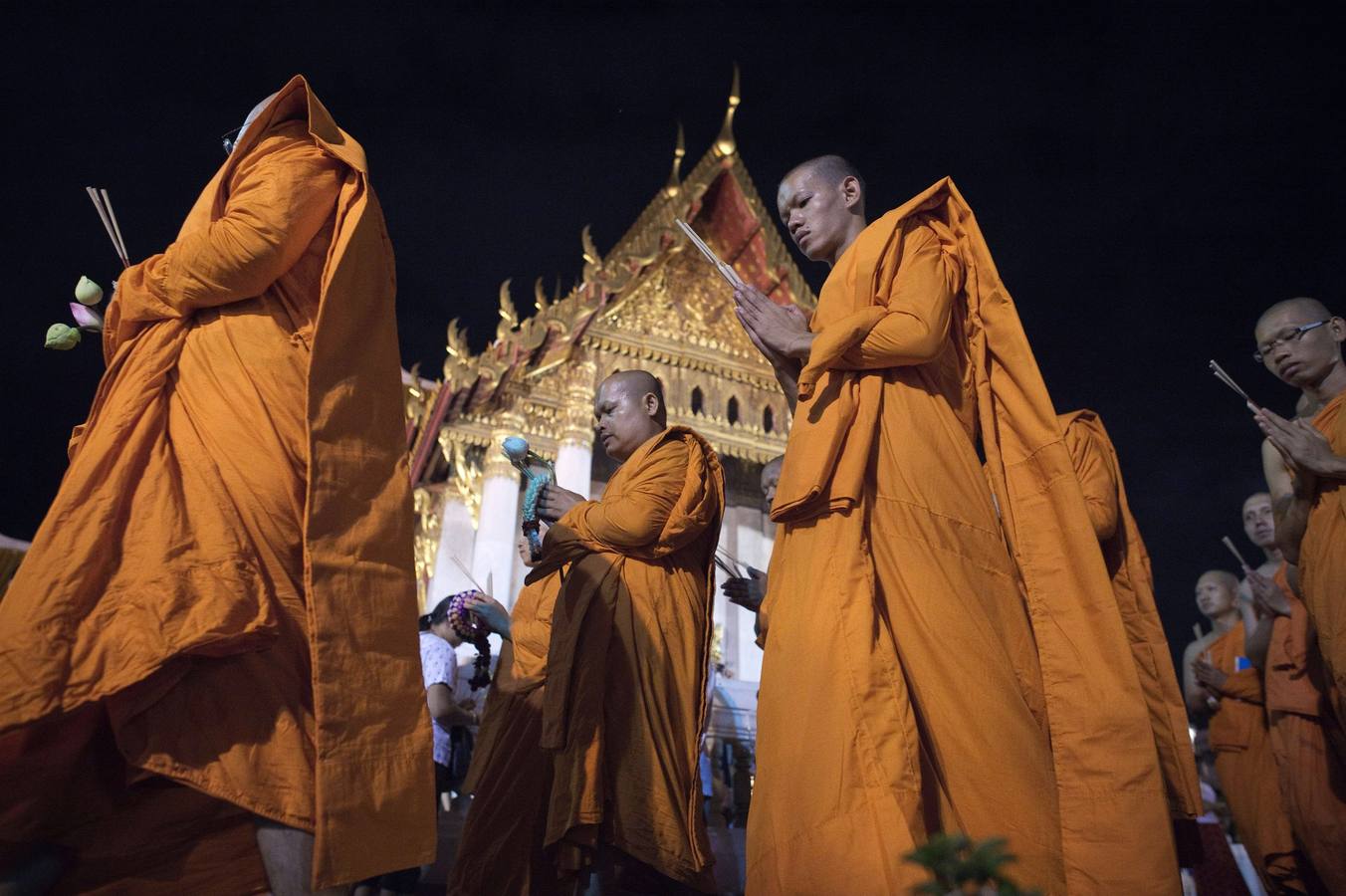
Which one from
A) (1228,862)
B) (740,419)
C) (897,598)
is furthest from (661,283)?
(897,598)

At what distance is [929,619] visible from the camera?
1.70 metres

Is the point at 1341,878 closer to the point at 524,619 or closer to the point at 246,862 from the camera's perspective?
the point at 524,619

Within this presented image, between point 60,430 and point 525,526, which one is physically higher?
point 60,430

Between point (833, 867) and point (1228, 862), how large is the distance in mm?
4995

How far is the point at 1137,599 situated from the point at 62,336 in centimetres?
270

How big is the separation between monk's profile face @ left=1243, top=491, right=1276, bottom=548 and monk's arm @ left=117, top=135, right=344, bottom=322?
4465mm

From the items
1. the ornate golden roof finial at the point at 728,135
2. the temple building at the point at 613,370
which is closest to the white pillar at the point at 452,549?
the temple building at the point at 613,370

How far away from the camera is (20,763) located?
1.39m

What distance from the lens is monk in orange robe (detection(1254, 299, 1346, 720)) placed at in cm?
259

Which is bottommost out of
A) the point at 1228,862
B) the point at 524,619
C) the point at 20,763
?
the point at 1228,862

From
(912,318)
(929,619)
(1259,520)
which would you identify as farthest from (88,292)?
(1259,520)

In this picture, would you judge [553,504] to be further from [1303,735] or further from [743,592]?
[1303,735]

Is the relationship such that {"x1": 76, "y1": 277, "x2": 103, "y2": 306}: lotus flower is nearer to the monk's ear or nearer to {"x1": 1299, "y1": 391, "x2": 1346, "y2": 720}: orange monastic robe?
the monk's ear

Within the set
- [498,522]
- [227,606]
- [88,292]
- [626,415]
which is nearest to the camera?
[227,606]
